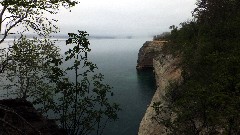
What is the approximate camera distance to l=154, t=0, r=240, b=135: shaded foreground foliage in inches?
523

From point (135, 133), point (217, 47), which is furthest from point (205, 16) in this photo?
point (135, 133)

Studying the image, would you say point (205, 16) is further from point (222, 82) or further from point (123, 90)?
point (123, 90)

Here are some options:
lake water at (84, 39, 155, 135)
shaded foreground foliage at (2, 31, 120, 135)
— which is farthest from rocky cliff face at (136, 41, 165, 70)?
shaded foreground foliage at (2, 31, 120, 135)

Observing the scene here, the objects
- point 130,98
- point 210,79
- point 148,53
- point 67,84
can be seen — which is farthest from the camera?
point 148,53

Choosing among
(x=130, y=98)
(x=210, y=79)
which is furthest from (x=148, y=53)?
(x=210, y=79)

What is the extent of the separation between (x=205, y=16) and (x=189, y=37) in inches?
199

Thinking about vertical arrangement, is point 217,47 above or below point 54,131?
above

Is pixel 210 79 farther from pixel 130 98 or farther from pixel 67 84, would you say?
pixel 130 98

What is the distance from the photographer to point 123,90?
66375mm


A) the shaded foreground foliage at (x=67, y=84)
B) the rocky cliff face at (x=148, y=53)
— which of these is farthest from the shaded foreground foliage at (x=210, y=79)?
the rocky cliff face at (x=148, y=53)

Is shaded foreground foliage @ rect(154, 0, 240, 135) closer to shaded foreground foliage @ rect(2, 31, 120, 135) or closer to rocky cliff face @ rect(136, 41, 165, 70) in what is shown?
shaded foreground foliage @ rect(2, 31, 120, 135)

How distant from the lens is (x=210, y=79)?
20.7 m

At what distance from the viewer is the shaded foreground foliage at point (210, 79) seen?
13.3m

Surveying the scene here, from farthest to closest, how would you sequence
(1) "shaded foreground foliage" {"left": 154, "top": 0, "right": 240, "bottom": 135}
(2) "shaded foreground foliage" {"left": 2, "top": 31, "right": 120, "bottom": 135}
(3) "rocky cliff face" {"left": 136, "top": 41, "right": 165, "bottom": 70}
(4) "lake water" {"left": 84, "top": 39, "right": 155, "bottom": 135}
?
1. (3) "rocky cliff face" {"left": 136, "top": 41, "right": 165, "bottom": 70}
2. (4) "lake water" {"left": 84, "top": 39, "right": 155, "bottom": 135}
3. (2) "shaded foreground foliage" {"left": 2, "top": 31, "right": 120, "bottom": 135}
4. (1) "shaded foreground foliage" {"left": 154, "top": 0, "right": 240, "bottom": 135}
